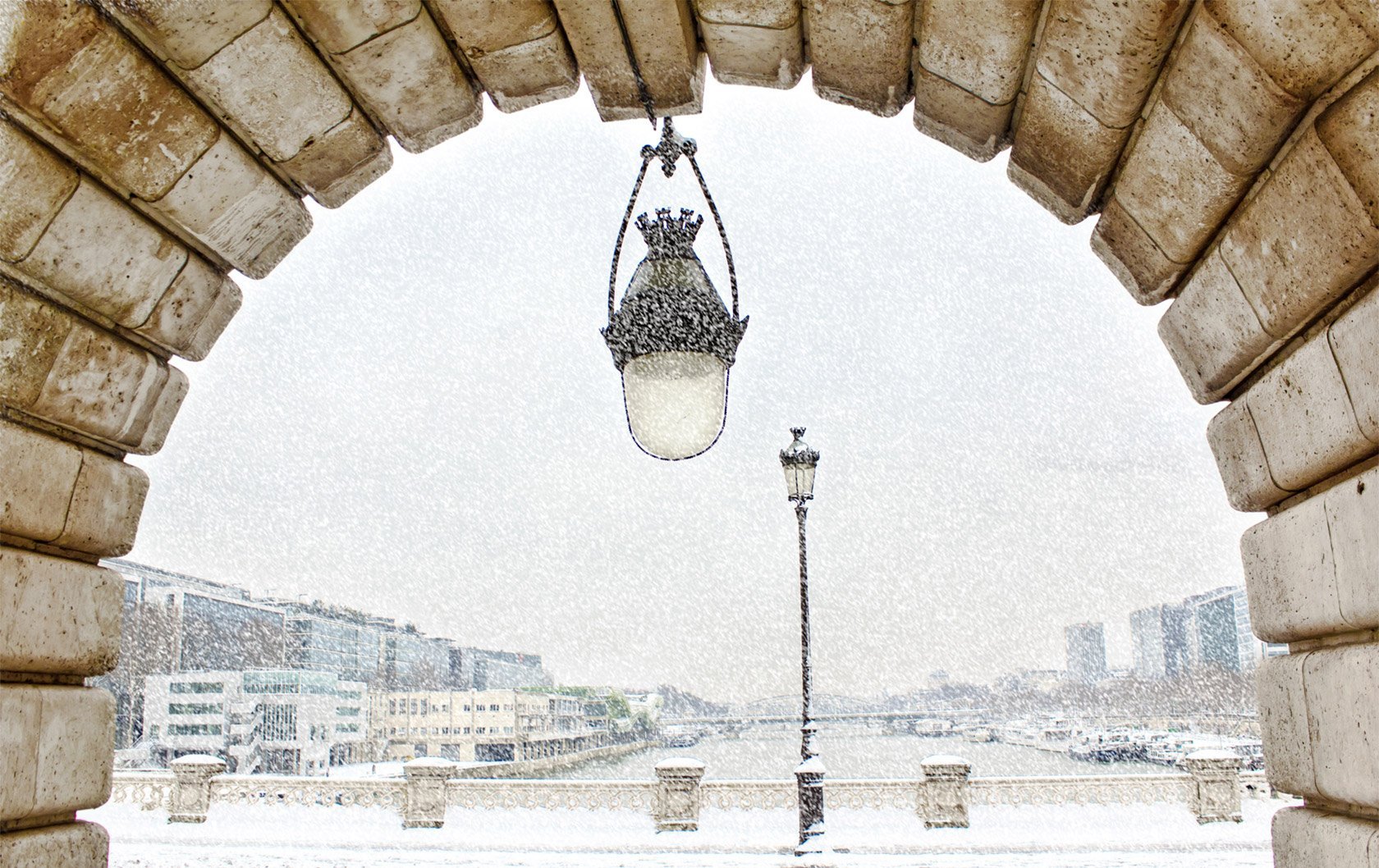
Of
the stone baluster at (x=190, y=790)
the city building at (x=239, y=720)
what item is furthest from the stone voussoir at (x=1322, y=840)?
the city building at (x=239, y=720)

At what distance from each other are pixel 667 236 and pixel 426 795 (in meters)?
15.2

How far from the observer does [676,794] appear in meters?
15.7

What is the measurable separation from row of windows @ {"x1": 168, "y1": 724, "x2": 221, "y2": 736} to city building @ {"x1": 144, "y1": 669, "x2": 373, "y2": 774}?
7 cm

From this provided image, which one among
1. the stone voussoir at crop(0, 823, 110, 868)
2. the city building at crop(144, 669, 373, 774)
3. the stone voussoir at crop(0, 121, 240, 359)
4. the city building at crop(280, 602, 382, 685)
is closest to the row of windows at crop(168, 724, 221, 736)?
the city building at crop(144, 669, 373, 774)

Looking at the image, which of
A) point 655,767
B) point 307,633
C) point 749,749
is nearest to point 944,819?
point 655,767

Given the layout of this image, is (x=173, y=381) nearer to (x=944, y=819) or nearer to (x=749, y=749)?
(x=944, y=819)

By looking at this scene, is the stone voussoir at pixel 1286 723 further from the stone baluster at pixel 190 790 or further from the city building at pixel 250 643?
the city building at pixel 250 643

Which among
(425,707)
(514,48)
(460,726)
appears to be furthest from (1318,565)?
(425,707)

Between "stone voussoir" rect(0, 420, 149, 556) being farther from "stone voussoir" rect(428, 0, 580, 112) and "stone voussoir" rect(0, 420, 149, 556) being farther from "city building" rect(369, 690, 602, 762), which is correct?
"city building" rect(369, 690, 602, 762)

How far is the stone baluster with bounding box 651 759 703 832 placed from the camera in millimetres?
15539

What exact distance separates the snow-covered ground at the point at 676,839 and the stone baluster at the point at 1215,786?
0.20m

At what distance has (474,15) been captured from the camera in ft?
9.72

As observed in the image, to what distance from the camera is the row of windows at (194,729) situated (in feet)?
255

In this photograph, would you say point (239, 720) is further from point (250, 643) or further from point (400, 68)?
point (400, 68)
